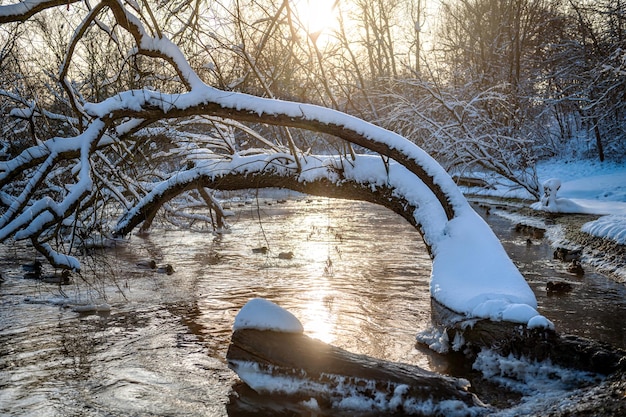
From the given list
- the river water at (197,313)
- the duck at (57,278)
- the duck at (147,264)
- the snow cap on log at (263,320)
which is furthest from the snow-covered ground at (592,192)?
the duck at (57,278)

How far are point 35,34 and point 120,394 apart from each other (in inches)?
414

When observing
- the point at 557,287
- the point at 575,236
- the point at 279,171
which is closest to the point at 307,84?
the point at 279,171

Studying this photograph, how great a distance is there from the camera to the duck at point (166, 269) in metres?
11.1

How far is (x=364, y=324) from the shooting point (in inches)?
299

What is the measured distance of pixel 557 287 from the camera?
902 cm

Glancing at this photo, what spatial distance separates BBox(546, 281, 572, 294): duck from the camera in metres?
8.98

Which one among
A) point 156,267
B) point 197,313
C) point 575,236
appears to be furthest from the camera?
point 575,236

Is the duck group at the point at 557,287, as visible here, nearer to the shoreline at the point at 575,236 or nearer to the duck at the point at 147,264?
the shoreline at the point at 575,236

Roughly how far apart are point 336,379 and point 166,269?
23.5 ft

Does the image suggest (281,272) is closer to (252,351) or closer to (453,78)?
(252,351)

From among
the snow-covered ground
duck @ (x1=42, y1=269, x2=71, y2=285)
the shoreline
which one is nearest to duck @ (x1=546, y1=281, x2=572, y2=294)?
the shoreline

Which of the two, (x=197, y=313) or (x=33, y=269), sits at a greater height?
(x=33, y=269)

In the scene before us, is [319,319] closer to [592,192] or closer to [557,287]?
[557,287]

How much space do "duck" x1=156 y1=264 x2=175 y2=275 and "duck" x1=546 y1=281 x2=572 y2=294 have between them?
22.5 feet
